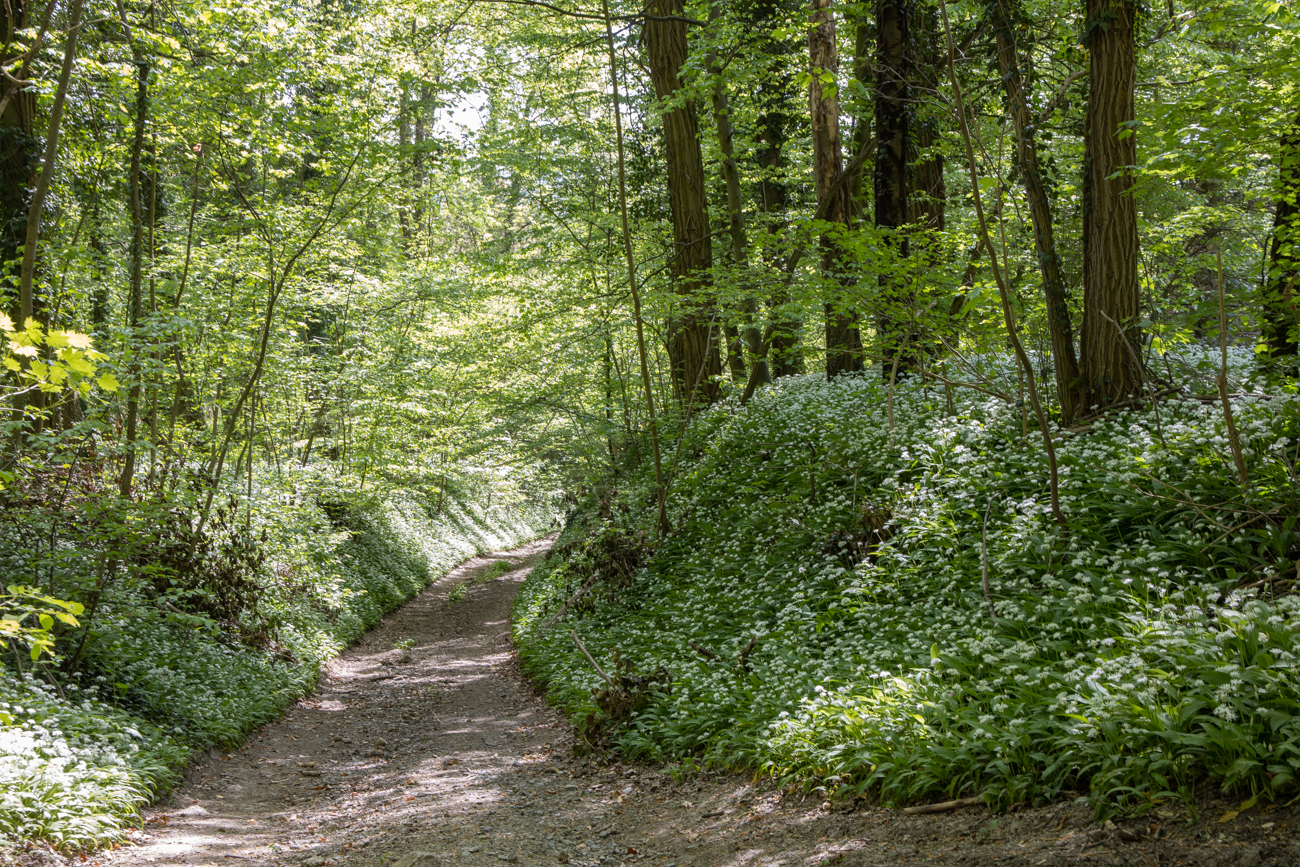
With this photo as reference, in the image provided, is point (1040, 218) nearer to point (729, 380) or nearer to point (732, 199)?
point (729, 380)

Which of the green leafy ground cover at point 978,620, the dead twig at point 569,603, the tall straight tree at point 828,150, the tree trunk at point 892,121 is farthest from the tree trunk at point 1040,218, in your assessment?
the dead twig at point 569,603

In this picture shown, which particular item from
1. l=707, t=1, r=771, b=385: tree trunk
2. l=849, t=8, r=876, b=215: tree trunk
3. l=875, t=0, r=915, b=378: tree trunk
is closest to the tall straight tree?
l=849, t=8, r=876, b=215: tree trunk

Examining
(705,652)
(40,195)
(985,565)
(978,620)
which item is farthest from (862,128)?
(40,195)

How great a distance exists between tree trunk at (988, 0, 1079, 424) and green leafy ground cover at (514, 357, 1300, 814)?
26.5 inches

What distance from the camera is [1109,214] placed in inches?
264

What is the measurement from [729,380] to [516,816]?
740 centimetres

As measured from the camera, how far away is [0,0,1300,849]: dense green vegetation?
4.59 meters

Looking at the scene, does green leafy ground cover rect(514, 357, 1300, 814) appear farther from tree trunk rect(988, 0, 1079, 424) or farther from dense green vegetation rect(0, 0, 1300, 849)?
tree trunk rect(988, 0, 1079, 424)

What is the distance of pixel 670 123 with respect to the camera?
12.8 m

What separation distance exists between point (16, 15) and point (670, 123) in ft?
28.7

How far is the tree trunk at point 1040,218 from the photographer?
680 centimetres

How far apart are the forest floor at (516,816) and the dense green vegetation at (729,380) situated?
237 millimetres

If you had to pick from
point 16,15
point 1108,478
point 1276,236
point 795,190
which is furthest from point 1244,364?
point 16,15

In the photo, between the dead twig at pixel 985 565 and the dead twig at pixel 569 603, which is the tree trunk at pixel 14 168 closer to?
the dead twig at pixel 569 603
